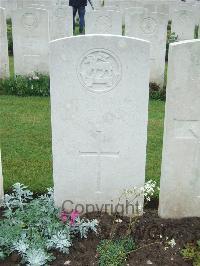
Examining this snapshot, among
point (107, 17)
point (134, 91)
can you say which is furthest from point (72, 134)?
point (107, 17)

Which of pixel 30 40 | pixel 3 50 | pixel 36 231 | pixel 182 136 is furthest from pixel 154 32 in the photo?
pixel 36 231

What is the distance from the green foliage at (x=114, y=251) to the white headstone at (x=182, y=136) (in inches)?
22.4

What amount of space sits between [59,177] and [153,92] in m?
4.74

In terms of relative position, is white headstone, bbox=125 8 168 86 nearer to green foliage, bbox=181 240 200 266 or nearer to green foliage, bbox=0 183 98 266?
green foliage, bbox=0 183 98 266

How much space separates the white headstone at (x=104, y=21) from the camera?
9.42 metres

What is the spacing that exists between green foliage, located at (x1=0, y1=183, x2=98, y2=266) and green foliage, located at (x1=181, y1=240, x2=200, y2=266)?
0.82 meters

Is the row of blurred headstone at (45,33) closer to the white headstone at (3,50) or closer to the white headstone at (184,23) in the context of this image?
the white headstone at (3,50)

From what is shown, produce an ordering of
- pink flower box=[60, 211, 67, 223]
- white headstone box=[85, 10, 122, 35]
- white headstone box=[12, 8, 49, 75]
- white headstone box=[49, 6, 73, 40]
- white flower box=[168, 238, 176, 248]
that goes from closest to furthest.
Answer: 1. white flower box=[168, 238, 176, 248]
2. pink flower box=[60, 211, 67, 223]
3. white headstone box=[12, 8, 49, 75]
4. white headstone box=[85, 10, 122, 35]
5. white headstone box=[49, 6, 73, 40]

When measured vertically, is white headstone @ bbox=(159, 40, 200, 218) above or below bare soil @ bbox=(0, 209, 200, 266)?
above

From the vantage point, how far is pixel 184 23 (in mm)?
12227

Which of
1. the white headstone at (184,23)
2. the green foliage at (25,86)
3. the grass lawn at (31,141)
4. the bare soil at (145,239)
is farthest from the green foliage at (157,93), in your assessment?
the bare soil at (145,239)

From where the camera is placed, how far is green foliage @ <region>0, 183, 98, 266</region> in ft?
11.5

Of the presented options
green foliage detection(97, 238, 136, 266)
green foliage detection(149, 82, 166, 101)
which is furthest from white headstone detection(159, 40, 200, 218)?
green foliage detection(149, 82, 166, 101)

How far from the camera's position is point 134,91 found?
144 inches
